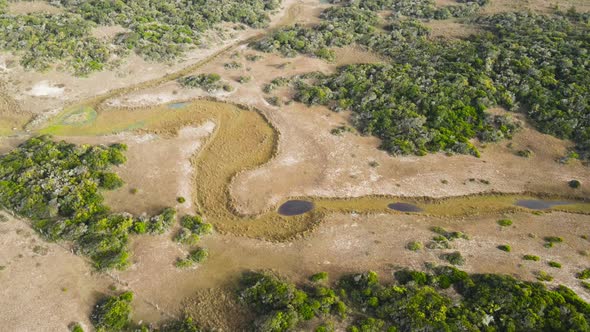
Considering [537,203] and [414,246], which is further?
[537,203]

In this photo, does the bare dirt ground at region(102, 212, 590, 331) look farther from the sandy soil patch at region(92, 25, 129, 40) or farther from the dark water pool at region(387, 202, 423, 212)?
the sandy soil patch at region(92, 25, 129, 40)

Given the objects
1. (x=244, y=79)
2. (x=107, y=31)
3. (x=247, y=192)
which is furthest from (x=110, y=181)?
(x=107, y=31)

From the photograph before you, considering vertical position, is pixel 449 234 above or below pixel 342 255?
above

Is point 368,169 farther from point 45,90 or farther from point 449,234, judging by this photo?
point 45,90

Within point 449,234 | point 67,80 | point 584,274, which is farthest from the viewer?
point 67,80

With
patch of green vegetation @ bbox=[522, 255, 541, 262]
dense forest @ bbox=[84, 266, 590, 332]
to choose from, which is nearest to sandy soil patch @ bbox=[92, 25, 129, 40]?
dense forest @ bbox=[84, 266, 590, 332]

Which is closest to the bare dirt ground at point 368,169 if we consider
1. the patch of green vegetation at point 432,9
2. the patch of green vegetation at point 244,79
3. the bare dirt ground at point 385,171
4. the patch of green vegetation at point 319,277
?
the bare dirt ground at point 385,171
